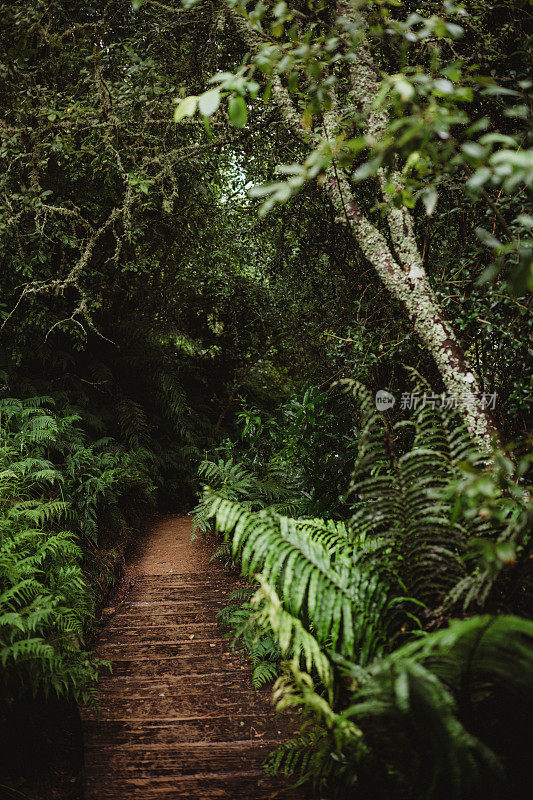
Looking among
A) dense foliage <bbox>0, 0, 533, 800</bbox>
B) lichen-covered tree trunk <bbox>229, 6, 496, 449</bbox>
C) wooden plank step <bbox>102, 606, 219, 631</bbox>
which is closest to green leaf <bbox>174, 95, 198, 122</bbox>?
dense foliage <bbox>0, 0, 533, 800</bbox>

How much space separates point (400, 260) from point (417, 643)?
228cm

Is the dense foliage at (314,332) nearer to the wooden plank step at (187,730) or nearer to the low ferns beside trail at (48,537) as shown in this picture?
the low ferns beside trail at (48,537)

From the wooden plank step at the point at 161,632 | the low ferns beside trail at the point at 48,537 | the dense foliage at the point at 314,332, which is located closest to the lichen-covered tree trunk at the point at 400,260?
the dense foliage at the point at 314,332

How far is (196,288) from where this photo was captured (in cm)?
623

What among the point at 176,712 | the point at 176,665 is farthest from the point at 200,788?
the point at 176,665

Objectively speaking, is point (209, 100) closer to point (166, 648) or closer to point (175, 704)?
point (175, 704)

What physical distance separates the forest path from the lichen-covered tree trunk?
2.23 metres

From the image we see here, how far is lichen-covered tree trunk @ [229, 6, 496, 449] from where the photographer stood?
2.58 m

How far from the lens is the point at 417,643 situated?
1.55m

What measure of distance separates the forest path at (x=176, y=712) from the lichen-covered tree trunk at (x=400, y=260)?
2230 millimetres

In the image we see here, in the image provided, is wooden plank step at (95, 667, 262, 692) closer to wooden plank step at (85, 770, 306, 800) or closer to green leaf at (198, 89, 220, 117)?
wooden plank step at (85, 770, 306, 800)

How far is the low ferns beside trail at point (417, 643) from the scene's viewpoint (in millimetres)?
1467

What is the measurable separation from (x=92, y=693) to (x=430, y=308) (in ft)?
10.7

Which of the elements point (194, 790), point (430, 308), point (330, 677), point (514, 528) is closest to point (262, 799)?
point (194, 790)
